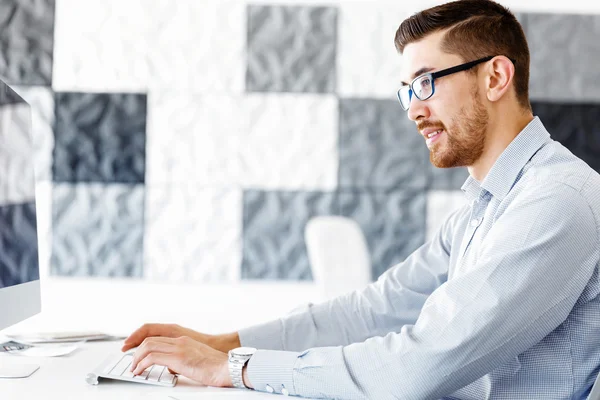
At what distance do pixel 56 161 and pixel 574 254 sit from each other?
327cm

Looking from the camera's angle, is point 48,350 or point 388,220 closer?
point 48,350

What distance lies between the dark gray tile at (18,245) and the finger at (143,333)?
247 mm

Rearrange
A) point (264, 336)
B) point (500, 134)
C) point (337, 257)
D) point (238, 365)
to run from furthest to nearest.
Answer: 1. point (337, 257)
2. point (264, 336)
3. point (500, 134)
4. point (238, 365)

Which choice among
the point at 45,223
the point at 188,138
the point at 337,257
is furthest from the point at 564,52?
the point at 45,223

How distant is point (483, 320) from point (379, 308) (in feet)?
2.04

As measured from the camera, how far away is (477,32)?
1552mm

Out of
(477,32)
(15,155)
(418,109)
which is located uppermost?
(477,32)

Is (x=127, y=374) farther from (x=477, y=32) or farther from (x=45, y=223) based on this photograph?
(x=45, y=223)

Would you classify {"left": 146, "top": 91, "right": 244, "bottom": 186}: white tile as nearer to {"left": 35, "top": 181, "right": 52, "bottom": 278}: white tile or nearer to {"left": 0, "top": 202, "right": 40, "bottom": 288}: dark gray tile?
{"left": 35, "top": 181, "right": 52, "bottom": 278}: white tile

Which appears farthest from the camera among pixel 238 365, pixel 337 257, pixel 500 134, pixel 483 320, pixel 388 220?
pixel 388 220

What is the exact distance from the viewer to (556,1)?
398 cm

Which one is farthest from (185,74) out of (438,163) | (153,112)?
(438,163)

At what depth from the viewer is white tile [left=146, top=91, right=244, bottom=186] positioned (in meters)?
3.90

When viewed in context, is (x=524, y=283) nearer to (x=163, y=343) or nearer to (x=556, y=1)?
(x=163, y=343)
